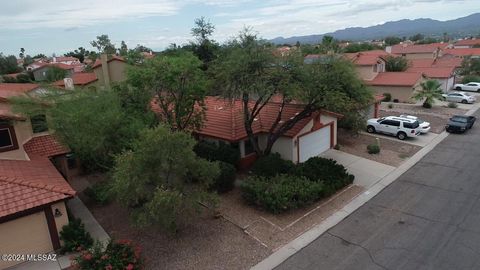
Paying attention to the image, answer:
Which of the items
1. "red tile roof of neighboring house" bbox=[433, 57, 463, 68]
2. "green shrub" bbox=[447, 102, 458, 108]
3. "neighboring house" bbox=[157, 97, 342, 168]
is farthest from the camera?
"red tile roof of neighboring house" bbox=[433, 57, 463, 68]

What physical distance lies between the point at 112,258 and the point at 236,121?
11.9 meters

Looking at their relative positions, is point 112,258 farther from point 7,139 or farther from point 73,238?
point 7,139

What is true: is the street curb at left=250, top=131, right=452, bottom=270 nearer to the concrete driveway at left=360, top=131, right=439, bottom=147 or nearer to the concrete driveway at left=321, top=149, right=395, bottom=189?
the concrete driveway at left=321, top=149, right=395, bottom=189

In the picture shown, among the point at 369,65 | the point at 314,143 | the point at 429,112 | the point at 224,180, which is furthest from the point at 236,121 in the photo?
the point at 369,65

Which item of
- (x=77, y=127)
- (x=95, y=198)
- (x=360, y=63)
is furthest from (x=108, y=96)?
(x=360, y=63)

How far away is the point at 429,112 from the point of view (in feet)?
108

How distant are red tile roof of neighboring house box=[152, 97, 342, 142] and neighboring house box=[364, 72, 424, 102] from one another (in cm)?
2027

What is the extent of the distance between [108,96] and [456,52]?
8032cm

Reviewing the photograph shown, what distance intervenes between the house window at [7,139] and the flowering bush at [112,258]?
22.7 feet

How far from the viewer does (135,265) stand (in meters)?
10.1

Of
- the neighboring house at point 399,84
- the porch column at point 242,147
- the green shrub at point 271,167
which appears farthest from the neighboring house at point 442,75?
the green shrub at point 271,167

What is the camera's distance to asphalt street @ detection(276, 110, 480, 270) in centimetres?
1055

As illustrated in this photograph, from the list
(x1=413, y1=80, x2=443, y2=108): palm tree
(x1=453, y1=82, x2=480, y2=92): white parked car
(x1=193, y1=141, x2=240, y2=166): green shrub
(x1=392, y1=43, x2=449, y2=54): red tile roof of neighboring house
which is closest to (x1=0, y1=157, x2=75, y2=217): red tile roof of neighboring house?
(x1=193, y1=141, x2=240, y2=166): green shrub

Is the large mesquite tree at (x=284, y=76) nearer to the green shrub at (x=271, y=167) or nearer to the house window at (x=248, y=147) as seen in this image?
the green shrub at (x=271, y=167)
